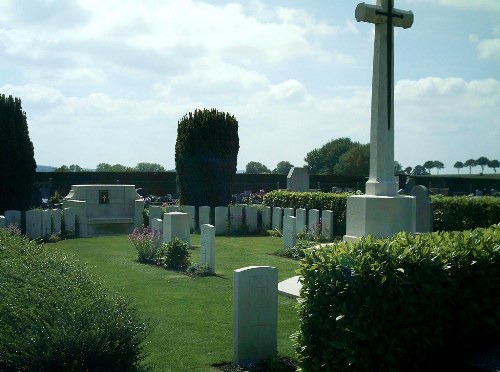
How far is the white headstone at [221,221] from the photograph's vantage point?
18.6 metres

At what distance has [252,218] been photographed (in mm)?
19328

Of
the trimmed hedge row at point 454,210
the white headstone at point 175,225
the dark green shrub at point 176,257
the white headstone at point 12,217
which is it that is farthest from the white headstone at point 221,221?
the dark green shrub at point 176,257

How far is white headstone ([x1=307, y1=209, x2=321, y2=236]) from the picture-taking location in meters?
15.9

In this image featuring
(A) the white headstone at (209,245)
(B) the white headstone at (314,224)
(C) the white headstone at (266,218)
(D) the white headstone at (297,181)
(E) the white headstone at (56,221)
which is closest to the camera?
(A) the white headstone at (209,245)

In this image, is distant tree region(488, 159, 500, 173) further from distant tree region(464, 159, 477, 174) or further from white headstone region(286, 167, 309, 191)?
white headstone region(286, 167, 309, 191)

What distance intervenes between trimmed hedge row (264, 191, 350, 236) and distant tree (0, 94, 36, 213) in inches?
325

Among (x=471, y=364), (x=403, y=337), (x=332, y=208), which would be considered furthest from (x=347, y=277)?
(x=332, y=208)

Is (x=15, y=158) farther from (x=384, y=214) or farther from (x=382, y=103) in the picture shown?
(x=384, y=214)

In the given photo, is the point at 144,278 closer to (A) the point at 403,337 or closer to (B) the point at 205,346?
(B) the point at 205,346

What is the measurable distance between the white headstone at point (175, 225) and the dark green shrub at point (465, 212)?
277 inches

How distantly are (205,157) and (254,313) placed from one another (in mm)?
15572

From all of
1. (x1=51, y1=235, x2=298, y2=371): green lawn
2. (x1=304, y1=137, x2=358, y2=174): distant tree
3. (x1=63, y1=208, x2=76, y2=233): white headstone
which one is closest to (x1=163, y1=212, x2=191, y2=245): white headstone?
(x1=51, y1=235, x2=298, y2=371): green lawn

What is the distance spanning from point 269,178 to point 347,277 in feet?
111

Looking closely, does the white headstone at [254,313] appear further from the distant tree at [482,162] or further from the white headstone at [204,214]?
the distant tree at [482,162]
